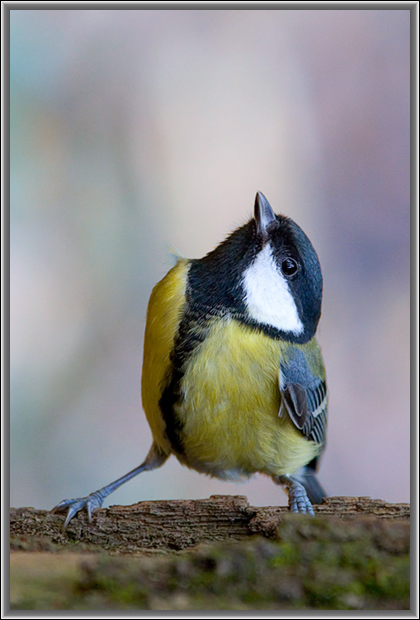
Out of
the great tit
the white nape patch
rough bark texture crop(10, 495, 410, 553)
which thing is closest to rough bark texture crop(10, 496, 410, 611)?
rough bark texture crop(10, 495, 410, 553)

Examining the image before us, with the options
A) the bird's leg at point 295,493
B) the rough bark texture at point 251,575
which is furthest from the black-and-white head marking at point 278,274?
the rough bark texture at point 251,575

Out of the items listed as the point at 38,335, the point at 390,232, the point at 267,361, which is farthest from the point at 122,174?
the point at 267,361

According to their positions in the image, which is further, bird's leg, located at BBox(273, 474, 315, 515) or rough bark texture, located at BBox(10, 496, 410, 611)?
bird's leg, located at BBox(273, 474, 315, 515)

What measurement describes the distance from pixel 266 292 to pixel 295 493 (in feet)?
1.20

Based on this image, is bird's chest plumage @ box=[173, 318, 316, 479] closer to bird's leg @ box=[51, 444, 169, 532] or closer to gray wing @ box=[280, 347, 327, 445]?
gray wing @ box=[280, 347, 327, 445]

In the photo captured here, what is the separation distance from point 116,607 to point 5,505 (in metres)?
0.31

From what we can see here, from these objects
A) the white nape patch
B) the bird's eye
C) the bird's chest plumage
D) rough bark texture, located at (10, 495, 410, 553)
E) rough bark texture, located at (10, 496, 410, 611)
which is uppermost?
the bird's eye

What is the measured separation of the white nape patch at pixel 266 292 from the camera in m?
1.02

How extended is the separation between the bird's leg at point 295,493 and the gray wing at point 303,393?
0.29ft

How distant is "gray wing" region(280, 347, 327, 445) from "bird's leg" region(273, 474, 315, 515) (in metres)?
0.09

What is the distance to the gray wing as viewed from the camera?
1012mm

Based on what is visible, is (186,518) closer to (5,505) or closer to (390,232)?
(5,505)

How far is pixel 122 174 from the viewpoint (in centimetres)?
163

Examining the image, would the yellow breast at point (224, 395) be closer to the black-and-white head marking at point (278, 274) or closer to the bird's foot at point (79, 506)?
the black-and-white head marking at point (278, 274)
